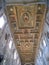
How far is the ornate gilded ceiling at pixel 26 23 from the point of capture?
33.7 ft

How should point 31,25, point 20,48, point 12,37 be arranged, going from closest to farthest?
point 31,25, point 12,37, point 20,48

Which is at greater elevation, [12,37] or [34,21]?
[34,21]

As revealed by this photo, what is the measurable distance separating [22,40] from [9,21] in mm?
3574

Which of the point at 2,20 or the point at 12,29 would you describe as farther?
the point at 12,29

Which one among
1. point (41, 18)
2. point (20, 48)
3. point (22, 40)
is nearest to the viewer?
point (41, 18)

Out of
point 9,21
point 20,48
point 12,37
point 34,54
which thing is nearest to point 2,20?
point 9,21

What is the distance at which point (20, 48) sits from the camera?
53.1ft

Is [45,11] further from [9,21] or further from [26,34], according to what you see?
[26,34]

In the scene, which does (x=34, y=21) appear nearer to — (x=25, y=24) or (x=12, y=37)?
(x=25, y=24)

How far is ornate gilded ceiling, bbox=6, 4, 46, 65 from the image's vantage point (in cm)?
1026

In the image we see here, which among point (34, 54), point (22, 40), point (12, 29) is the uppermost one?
point (12, 29)

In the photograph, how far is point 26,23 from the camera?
11.7 meters

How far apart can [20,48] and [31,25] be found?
4.74m

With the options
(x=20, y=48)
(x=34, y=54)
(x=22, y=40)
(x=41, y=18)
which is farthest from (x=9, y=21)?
(x=34, y=54)
